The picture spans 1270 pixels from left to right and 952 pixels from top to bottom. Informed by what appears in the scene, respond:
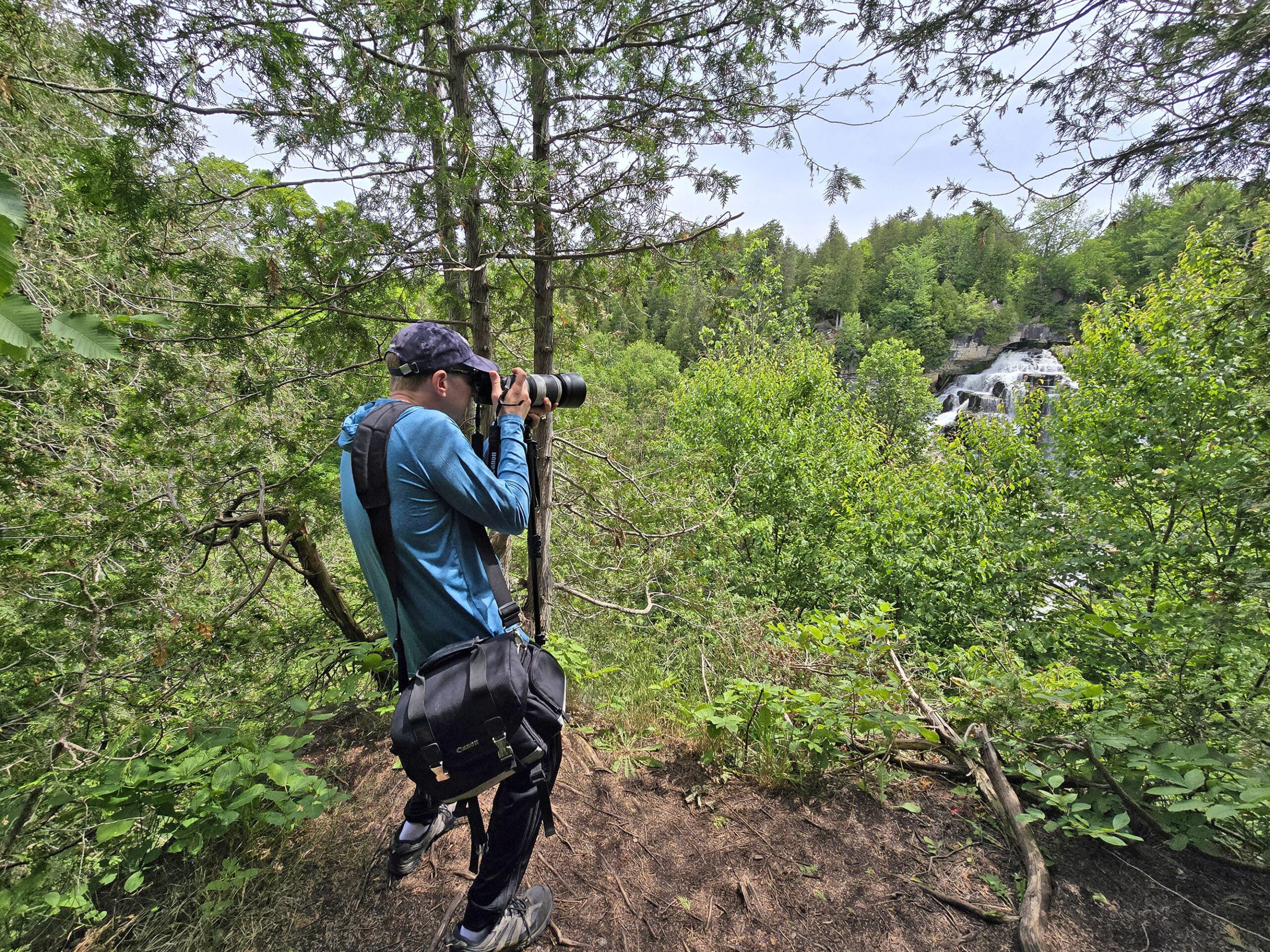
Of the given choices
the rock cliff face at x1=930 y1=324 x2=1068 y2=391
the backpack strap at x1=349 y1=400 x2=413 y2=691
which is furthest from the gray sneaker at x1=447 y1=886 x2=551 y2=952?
the rock cliff face at x1=930 y1=324 x2=1068 y2=391

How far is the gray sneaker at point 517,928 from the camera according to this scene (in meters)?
1.64

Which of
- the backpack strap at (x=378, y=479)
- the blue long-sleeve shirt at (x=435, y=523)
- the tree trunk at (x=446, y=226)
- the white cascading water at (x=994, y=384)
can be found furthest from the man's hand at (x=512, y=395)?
the white cascading water at (x=994, y=384)

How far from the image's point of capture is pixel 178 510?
2.28 m

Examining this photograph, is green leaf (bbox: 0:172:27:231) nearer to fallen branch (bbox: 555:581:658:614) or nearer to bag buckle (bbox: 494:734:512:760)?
bag buckle (bbox: 494:734:512:760)

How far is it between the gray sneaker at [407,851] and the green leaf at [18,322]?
2.14 meters

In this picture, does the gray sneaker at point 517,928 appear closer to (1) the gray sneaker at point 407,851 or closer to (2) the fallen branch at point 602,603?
(1) the gray sneaker at point 407,851

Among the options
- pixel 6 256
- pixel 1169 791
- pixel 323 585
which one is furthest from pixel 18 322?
pixel 1169 791

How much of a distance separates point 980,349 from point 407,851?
5825cm

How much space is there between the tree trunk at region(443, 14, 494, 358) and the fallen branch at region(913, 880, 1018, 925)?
3.07 metres

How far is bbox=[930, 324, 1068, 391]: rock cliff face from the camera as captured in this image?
4153 centimetres

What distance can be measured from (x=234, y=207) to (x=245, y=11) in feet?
2.52

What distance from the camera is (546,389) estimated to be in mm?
1895

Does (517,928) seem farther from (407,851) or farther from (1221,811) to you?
(1221,811)

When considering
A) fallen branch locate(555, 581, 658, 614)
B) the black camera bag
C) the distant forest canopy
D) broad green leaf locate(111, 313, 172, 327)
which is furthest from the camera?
the distant forest canopy
